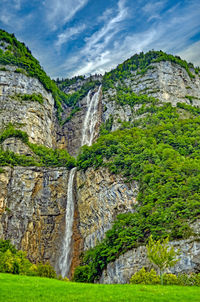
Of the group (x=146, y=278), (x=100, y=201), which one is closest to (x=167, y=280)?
(x=146, y=278)

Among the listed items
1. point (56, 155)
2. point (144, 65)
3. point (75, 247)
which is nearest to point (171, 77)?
point (144, 65)

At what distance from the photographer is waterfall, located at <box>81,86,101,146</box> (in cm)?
8062

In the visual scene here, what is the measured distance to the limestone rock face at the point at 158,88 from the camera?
81.9 metres

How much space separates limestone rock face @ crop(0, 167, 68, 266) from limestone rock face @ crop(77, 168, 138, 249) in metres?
4.13

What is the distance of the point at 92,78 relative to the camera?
104 meters

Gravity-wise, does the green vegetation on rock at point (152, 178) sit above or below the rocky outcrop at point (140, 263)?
above

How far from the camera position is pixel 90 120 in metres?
84.9

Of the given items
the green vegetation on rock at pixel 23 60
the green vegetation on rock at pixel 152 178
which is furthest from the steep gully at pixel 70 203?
the green vegetation on rock at pixel 23 60

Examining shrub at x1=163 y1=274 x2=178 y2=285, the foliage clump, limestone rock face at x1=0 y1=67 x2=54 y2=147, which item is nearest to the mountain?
limestone rock face at x1=0 y1=67 x2=54 y2=147

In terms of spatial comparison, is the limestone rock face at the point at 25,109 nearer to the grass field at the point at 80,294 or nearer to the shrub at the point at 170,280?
the shrub at the point at 170,280

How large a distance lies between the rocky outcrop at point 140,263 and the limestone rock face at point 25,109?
128 feet

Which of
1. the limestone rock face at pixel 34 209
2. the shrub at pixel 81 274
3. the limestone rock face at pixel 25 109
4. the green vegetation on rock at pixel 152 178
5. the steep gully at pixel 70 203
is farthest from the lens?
the limestone rock face at pixel 25 109

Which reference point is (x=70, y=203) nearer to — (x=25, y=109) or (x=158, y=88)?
(x=25, y=109)

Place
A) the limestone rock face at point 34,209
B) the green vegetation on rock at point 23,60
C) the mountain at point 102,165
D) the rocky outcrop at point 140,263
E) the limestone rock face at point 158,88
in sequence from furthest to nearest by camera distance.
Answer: the limestone rock face at point 158,88 < the green vegetation on rock at point 23,60 < the limestone rock face at point 34,209 < the mountain at point 102,165 < the rocky outcrop at point 140,263
